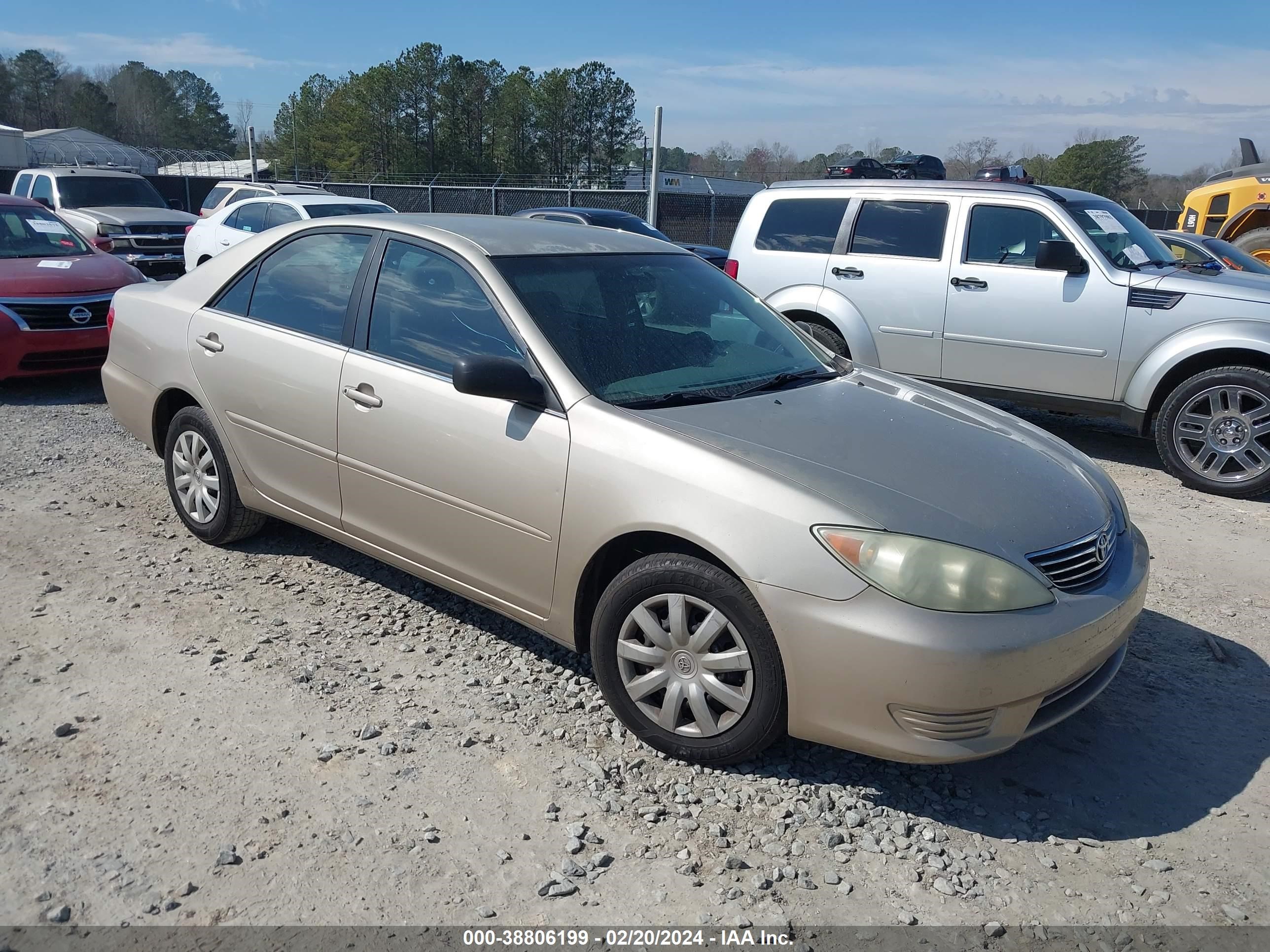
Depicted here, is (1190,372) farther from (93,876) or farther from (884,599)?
(93,876)

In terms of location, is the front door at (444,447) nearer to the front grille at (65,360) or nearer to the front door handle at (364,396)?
the front door handle at (364,396)

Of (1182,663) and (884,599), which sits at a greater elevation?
(884,599)

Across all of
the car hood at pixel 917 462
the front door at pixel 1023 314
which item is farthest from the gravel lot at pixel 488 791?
the front door at pixel 1023 314

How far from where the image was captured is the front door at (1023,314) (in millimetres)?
6934

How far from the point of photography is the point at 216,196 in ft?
57.1

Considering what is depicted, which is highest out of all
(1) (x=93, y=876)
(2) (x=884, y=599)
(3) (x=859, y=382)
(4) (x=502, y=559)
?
(3) (x=859, y=382)

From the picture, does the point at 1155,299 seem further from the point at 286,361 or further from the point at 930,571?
the point at 286,361

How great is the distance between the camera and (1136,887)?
2.70m

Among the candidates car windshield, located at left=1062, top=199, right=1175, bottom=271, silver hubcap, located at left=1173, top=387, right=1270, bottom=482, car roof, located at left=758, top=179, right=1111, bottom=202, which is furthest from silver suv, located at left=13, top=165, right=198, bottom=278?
silver hubcap, located at left=1173, top=387, right=1270, bottom=482

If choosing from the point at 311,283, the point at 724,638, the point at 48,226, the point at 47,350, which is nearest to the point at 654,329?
the point at 724,638

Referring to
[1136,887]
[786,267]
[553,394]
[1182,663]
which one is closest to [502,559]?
[553,394]

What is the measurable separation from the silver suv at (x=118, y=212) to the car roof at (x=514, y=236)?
37.9 ft

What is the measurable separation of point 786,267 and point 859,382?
4.31m

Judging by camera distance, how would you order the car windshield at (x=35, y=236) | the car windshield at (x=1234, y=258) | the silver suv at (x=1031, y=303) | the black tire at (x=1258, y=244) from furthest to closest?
the black tire at (x=1258, y=244) → the car windshield at (x=1234, y=258) → the car windshield at (x=35, y=236) → the silver suv at (x=1031, y=303)
